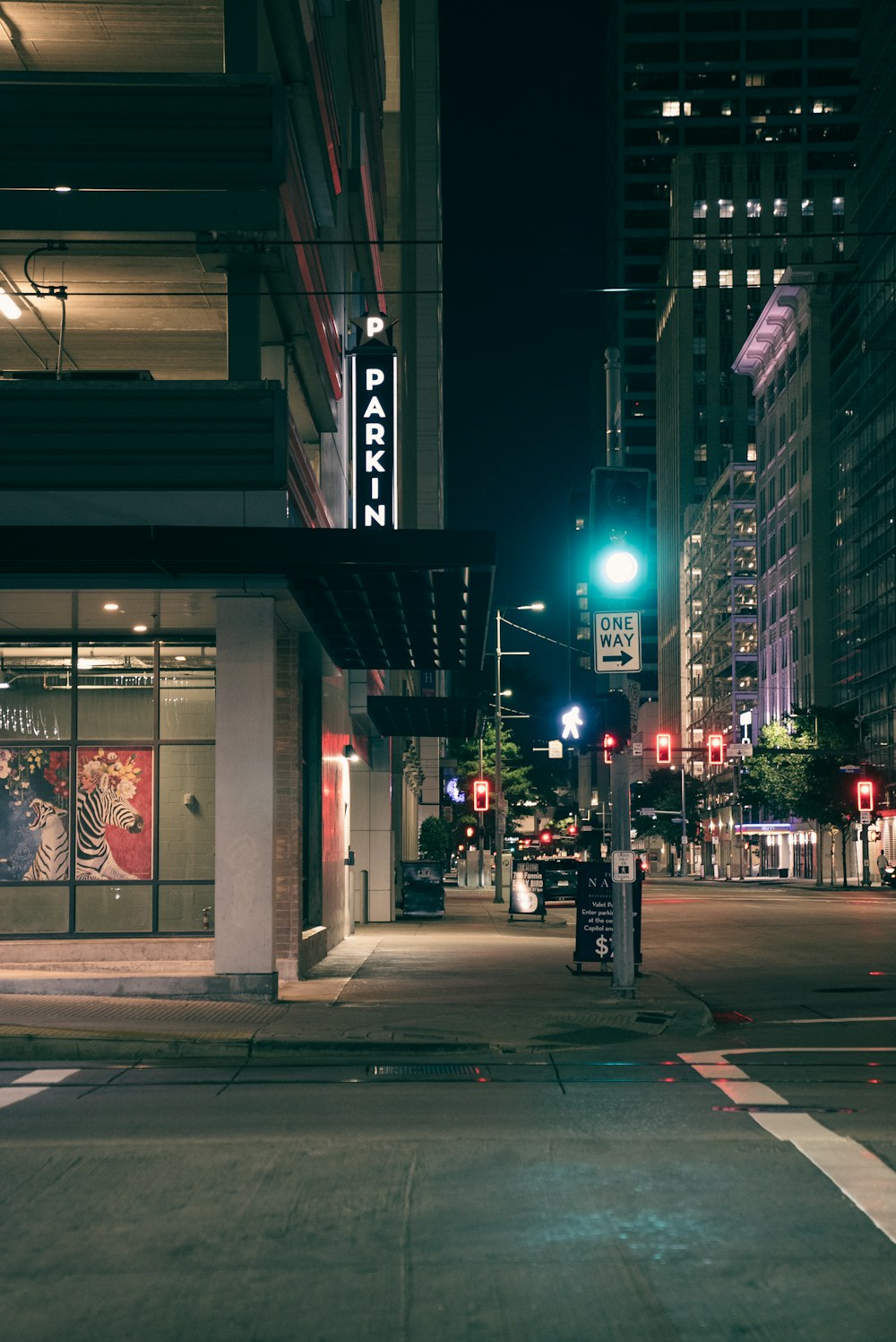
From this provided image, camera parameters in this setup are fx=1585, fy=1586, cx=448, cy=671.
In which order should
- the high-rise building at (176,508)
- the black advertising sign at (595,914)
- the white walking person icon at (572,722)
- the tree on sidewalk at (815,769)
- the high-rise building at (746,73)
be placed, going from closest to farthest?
1. the high-rise building at (176,508)
2. the black advertising sign at (595,914)
3. the white walking person icon at (572,722)
4. the tree on sidewalk at (815,769)
5. the high-rise building at (746,73)

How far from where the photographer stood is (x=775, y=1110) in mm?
11062

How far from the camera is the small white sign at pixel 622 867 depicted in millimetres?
18312

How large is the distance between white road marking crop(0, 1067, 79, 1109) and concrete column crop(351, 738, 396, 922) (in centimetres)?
2599

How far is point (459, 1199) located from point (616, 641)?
11.1m

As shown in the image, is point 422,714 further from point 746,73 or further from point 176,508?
point 746,73

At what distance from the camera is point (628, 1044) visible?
1524cm

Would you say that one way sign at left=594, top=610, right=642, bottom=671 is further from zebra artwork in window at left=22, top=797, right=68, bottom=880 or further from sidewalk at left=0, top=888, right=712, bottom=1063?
zebra artwork in window at left=22, top=797, right=68, bottom=880

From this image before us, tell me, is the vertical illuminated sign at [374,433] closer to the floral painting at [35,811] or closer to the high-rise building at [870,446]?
the floral painting at [35,811]

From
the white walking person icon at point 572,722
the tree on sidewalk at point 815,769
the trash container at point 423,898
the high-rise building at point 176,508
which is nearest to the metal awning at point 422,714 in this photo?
the trash container at point 423,898

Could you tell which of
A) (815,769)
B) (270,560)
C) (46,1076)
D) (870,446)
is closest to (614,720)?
A: (270,560)

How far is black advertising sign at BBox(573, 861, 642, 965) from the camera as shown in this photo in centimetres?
2197

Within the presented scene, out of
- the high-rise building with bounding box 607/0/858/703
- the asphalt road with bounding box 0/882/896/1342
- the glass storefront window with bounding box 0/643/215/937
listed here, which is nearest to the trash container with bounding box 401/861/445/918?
the glass storefront window with bounding box 0/643/215/937

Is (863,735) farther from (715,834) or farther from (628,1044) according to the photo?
(628,1044)

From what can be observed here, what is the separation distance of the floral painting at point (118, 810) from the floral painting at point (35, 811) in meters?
0.27
